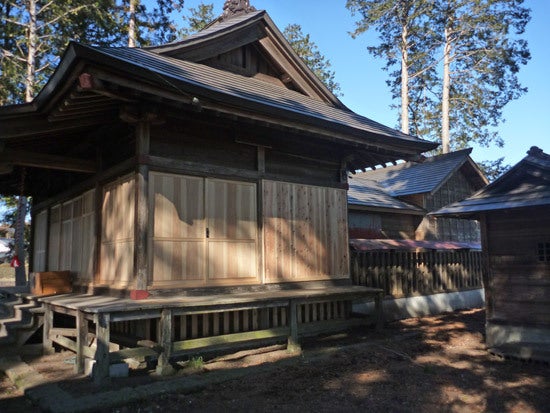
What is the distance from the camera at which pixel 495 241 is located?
7934 mm

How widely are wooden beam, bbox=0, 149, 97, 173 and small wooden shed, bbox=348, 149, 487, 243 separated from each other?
9.72m

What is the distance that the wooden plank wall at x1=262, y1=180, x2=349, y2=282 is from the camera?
852cm

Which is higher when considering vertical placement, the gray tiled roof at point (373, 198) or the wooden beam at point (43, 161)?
the gray tiled roof at point (373, 198)

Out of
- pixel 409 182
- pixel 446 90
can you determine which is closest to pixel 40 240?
pixel 409 182

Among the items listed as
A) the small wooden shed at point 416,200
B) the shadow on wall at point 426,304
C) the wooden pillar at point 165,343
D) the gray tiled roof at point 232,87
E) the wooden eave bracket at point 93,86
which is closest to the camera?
the wooden eave bracket at point 93,86

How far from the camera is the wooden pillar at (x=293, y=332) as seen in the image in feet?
25.2

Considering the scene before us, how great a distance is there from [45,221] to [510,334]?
10.6 meters

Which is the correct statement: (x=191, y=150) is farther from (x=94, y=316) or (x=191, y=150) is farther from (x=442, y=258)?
(x=442, y=258)

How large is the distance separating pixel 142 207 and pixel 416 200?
15.5 m

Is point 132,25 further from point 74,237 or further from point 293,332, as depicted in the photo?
point 293,332

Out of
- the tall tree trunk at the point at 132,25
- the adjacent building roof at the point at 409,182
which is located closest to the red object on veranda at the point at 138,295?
the adjacent building roof at the point at 409,182

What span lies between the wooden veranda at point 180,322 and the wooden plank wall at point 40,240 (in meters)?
2.71

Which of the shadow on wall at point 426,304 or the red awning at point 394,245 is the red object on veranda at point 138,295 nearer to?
the shadow on wall at point 426,304

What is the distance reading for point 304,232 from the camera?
909 centimetres
